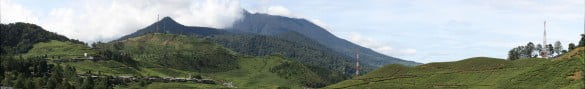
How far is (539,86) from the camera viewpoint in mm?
175250

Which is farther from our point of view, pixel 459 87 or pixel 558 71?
pixel 459 87

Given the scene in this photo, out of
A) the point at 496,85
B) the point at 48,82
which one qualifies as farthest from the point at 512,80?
the point at 48,82

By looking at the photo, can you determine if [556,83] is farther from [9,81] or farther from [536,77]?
[9,81]

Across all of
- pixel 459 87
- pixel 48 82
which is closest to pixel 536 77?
pixel 459 87

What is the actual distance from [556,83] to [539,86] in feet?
15.4

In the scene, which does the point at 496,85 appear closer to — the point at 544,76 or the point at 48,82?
the point at 544,76

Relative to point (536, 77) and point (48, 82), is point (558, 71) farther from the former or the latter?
point (48, 82)

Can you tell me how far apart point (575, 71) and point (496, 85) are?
21.6 meters

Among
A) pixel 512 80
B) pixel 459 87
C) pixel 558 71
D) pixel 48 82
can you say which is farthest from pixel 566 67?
pixel 48 82

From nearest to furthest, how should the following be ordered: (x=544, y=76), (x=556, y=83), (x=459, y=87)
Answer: (x=556, y=83)
(x=544, y=76)
(x=459, y=87)

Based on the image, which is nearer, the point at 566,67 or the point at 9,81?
the point at 566,67

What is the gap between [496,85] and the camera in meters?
187

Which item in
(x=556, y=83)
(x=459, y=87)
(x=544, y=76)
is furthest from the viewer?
(x=459, y=87)

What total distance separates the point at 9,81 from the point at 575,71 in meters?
158
